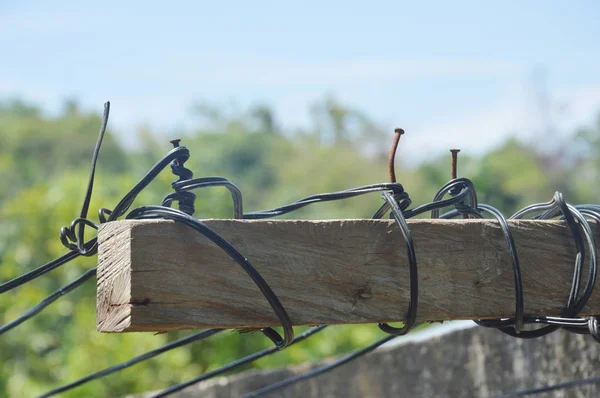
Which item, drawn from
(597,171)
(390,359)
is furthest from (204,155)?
(390,359)

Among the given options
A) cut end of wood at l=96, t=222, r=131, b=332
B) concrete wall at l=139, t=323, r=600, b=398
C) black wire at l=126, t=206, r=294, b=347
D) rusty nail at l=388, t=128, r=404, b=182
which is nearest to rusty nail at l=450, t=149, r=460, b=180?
rusty nail at l=388, t=128, r=404, b=182

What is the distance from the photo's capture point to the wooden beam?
3.55 feet

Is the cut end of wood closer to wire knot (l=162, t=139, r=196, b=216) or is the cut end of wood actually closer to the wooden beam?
the wooden beam

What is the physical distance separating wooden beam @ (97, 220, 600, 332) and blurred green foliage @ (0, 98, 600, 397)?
1243mm

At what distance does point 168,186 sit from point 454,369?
6.35 m

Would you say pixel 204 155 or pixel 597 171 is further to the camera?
pixel 204 155

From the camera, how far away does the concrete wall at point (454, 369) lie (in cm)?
217

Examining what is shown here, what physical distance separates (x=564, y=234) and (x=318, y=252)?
439mm

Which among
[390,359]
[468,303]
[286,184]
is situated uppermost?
[468,303]

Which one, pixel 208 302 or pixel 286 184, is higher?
pixel 208 302

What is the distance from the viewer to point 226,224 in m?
1.12

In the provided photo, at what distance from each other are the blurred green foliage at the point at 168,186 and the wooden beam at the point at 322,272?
4.08 ft

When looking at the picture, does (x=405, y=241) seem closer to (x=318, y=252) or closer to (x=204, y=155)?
(x=318, y=252)

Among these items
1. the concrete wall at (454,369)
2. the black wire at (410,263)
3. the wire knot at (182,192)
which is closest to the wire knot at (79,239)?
the wire knot at (182,192)
